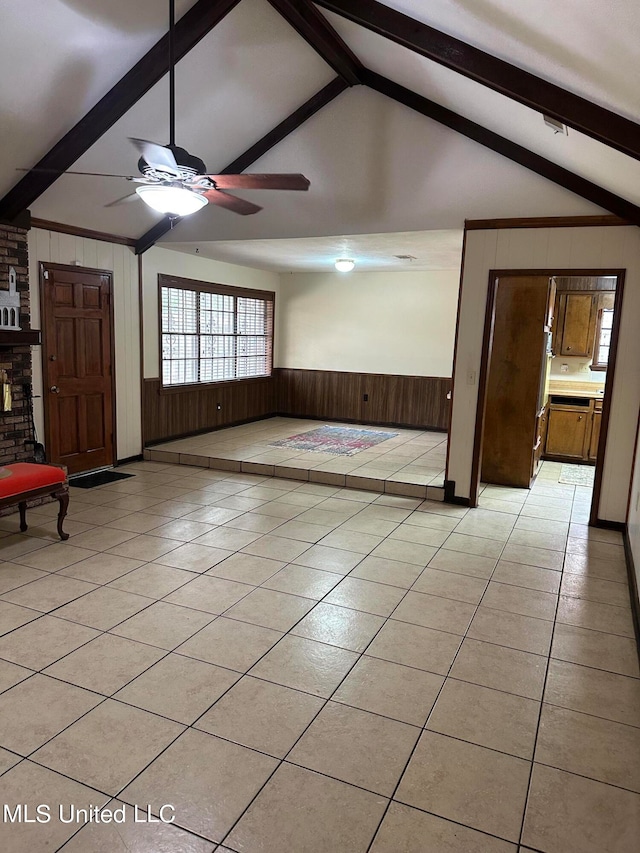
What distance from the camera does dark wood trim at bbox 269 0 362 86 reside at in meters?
3.73

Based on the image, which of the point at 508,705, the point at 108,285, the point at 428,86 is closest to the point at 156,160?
the point at 428,86

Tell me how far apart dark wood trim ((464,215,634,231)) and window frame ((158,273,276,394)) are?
143 inches

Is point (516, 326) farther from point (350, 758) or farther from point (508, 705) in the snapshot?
point (350, 758)

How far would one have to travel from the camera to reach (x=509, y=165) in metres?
4.51

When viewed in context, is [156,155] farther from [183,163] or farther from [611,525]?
[611,525]

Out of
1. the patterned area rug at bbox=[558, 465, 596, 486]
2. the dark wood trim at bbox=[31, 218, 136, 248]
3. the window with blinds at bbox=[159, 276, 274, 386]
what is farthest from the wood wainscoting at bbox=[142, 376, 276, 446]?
the patterned area rug at bbox=[558, 465, 596, 486]

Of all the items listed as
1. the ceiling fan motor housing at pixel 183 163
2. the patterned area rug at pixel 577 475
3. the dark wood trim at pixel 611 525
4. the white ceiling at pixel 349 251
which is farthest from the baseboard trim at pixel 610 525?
the ceiling fan motor housing at pixel 183 163

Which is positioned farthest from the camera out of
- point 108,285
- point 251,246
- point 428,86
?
point 251,246

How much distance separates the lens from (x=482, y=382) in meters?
4.90

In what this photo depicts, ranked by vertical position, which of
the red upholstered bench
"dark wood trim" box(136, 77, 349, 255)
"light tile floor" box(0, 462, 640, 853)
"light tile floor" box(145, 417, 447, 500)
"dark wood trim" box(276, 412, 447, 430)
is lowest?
"light tile floor" box(0, 462, 640, 853)

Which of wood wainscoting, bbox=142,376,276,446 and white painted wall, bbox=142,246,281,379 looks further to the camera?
wood wainscoting, bbox=142,376,276,446

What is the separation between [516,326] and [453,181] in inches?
59.8

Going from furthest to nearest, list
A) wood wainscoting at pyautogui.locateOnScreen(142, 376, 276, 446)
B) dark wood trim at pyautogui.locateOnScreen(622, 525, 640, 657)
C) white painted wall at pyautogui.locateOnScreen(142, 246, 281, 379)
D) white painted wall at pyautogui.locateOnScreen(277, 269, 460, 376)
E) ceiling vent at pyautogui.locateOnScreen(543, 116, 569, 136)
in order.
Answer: white painted wall at pyautogui.locateOnScreen(277, 269, 460, 376), wood wainscoting at pyautogui.locateOnScreen(142, 376, 276, 446), white painted wall at pyautogui.locateOnScreen(142, 246, 281, 379), ceiling vent at pyautogui.locateOnScreen(543, 116, 569, 136), dark wood trim at pyautogui.locateOnScreen(622, 525, 640, 657)

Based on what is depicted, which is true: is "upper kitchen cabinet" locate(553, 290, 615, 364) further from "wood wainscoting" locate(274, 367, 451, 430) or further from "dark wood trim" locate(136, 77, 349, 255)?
"dark wood trim" locate(136, 77, 349, 255)
